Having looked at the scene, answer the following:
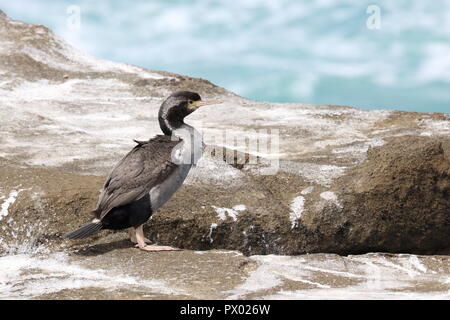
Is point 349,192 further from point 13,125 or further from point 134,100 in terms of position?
point 134,100

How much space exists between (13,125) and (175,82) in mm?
7123

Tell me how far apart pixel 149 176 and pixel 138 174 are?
0.37 feet

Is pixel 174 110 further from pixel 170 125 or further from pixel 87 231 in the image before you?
pixel 87 231

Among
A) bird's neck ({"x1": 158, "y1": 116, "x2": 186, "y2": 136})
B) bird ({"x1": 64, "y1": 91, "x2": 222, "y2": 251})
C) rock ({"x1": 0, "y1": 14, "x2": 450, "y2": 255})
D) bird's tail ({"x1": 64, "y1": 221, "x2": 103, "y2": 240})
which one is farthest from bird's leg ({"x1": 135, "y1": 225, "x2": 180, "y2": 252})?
bird's neck ({"x1": 158, "y1": 116, "x2": 186, "y2": 136})

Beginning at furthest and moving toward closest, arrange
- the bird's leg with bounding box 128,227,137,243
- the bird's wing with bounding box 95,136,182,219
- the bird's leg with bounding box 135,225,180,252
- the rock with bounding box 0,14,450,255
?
1. the rock with bounding box 0,14,450,255
2. the bird's leg with bounding box 128,227,137,243
3. the bird's leg with bounding box 135,225,180,252
4. the bird's wing with bounding box 95,136,182,219

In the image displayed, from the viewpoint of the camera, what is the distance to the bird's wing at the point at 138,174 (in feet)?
20.3

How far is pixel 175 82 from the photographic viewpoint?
61.5 ft

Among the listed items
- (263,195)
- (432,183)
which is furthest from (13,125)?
(432,183)

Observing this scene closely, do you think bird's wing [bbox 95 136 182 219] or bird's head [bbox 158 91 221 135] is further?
bird's head [bbox 158 91 221 135]

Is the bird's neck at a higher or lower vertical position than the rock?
higher

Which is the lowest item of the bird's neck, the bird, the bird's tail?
the bird's tail

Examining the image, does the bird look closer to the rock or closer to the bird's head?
the bird's head

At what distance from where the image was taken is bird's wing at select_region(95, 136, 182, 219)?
6.20m

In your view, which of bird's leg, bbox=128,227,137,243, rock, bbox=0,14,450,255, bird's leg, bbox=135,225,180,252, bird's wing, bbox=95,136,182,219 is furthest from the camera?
rock, bbox=0,14,450,255
